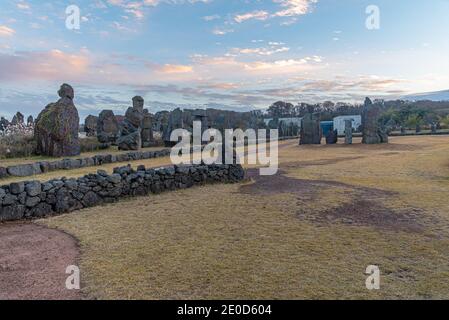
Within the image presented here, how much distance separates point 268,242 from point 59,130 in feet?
43.7

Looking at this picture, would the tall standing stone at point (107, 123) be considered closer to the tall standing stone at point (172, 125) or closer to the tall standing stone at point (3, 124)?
the tall standing stone at point (172, 125)

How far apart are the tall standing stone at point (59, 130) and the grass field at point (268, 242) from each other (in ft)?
29.2

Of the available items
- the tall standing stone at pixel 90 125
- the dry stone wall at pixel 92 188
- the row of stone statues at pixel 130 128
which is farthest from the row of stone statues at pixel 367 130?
the tall standing stone at pixel 90 125

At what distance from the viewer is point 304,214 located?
7145 mm

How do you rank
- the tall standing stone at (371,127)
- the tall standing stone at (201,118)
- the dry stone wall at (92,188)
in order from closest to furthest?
the dry stone wall at (92,188) → the tall standing stone at (371,127) → the tall standing stone at (201,118)

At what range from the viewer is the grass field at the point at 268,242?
3969 mm

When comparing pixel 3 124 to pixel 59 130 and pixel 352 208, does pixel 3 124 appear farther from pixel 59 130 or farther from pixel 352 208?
pixel 352 208

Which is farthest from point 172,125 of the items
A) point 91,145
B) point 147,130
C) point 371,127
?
point 371,127

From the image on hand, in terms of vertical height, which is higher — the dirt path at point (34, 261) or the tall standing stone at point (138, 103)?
the tall standing stone at point (138, 103)

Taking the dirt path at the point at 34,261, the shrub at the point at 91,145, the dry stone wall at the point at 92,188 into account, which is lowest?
the dirt path at the point at 34,261

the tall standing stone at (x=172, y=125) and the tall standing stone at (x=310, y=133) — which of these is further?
the tall standing stone at (x=310, y=133)

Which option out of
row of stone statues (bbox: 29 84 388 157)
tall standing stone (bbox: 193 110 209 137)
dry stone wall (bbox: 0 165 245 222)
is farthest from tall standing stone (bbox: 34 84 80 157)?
tall standing stone (bbox: 193 110 209 137)

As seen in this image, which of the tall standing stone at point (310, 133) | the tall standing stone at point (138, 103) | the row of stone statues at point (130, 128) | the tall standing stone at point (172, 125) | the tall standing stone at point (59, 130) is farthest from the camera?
the tall standing stone at point (310, 133)
